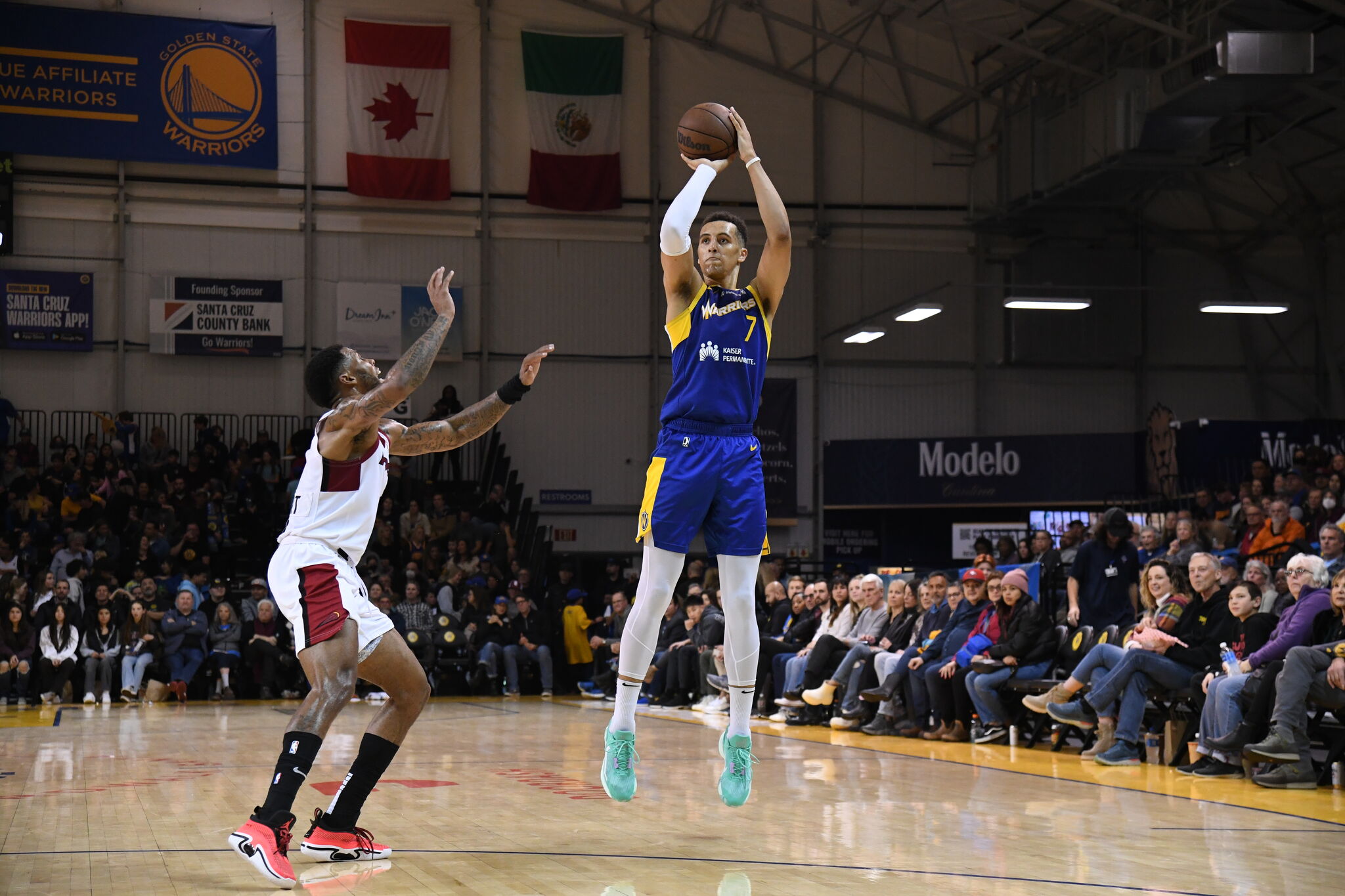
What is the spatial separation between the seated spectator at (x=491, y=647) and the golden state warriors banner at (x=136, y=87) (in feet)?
31.3

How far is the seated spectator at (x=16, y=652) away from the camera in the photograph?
51.9ft

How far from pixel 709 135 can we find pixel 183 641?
13.5 meters

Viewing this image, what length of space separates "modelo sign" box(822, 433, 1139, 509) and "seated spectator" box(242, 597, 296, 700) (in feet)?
31.3

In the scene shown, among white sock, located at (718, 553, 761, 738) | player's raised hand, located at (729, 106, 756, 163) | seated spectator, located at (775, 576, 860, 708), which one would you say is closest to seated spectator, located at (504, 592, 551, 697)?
seated spectator, located at (775, 576, 860, 708)

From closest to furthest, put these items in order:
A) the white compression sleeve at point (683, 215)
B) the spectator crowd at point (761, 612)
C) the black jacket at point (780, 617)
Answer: the white compression sleeve at point (683, 215), the spectator crowd at point (761, 612), the black jacket at point (780, 617)

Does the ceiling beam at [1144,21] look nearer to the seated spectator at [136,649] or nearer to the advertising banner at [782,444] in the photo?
the advertising banner at [782,444]

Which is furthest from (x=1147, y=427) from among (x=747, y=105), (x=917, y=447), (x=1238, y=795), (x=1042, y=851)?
(x=1042, y=851)

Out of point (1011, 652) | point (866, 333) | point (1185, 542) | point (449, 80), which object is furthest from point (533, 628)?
point (449, 80)

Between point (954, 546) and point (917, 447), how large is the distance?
2119mm

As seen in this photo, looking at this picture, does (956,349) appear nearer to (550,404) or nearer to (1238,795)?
(550,404)

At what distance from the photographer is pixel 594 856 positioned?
16.4ft

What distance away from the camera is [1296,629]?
7.79 m

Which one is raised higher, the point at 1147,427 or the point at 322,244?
the point at 322,244

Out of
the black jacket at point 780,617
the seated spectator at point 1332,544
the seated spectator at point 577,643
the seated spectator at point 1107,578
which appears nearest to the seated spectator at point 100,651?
the seated spectator at point 577,643
